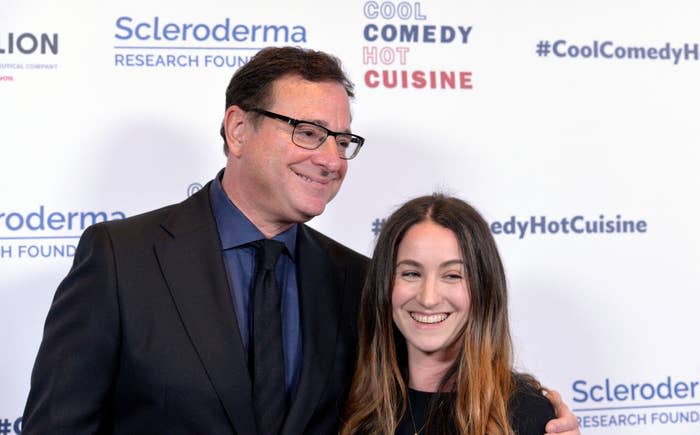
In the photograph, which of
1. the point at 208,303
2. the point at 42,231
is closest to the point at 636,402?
the point at 208,303

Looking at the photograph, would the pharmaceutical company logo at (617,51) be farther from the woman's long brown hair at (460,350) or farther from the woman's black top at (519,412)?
the woman's black top at (519,412)

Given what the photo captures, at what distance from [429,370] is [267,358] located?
40 cm

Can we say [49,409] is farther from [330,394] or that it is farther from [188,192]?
[188,192]

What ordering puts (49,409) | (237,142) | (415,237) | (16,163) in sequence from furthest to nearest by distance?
(16,163), (237,142), (415,237), (49,409)

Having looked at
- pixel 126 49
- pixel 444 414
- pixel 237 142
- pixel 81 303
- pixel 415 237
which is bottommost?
pixel 444 414

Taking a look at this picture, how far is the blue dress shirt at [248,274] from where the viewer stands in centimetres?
199

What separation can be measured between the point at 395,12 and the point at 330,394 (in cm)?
146

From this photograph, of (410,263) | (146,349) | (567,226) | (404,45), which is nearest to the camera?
(146,349)

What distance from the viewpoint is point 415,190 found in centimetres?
294

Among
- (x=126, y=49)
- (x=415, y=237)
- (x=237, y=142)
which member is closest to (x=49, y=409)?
(x=237, y=142)

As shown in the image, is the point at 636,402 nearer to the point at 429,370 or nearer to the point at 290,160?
the point at 429,370

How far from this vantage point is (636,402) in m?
3.09

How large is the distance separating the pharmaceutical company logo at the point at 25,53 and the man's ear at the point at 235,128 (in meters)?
0.90

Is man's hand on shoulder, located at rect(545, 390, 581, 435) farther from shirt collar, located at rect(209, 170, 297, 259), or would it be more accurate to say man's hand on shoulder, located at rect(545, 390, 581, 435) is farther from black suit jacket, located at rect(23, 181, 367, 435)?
shirt collar, located at rect(209, 170, 297, 259)
